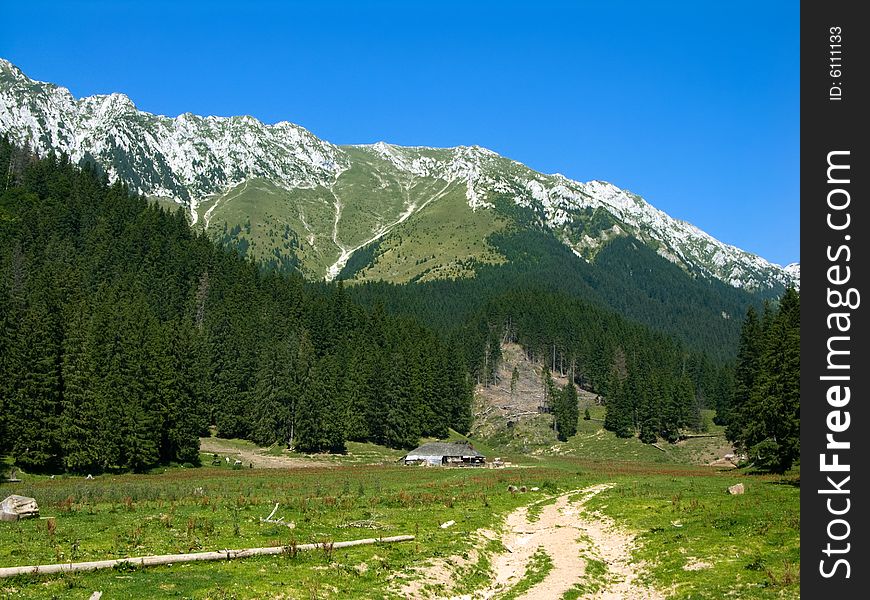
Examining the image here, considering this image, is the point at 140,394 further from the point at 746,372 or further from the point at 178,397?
the point at 746,372

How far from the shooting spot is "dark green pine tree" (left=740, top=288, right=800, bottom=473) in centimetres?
4919

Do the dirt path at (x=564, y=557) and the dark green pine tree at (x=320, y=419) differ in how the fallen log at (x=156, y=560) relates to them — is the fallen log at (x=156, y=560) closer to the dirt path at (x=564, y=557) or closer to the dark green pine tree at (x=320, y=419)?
the dirt path at (x=564, y=557)

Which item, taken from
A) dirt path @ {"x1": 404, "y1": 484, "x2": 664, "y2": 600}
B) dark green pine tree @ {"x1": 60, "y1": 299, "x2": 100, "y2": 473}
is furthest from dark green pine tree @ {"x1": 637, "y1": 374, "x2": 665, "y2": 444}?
dark green pine tree @ {"x1": 60, "y1": 299, "x2": 100, "y2": 473}

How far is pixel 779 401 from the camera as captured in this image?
5075 cm

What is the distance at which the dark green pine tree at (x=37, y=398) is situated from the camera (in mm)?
59781

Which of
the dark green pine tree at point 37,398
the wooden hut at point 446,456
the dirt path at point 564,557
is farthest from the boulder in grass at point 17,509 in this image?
the wooden hut at point 446,456

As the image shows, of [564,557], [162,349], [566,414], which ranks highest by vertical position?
[162,349]

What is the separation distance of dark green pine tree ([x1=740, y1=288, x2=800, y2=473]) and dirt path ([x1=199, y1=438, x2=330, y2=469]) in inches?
2066

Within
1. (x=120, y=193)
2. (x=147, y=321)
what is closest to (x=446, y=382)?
(x=147, y=321)

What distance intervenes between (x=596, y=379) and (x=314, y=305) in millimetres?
82147

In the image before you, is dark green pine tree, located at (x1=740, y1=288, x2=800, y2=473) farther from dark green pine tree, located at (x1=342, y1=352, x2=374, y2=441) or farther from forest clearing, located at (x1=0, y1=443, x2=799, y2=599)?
dark green pine tree, located at (x1=342, y1=352, x2=374, y2=441)
